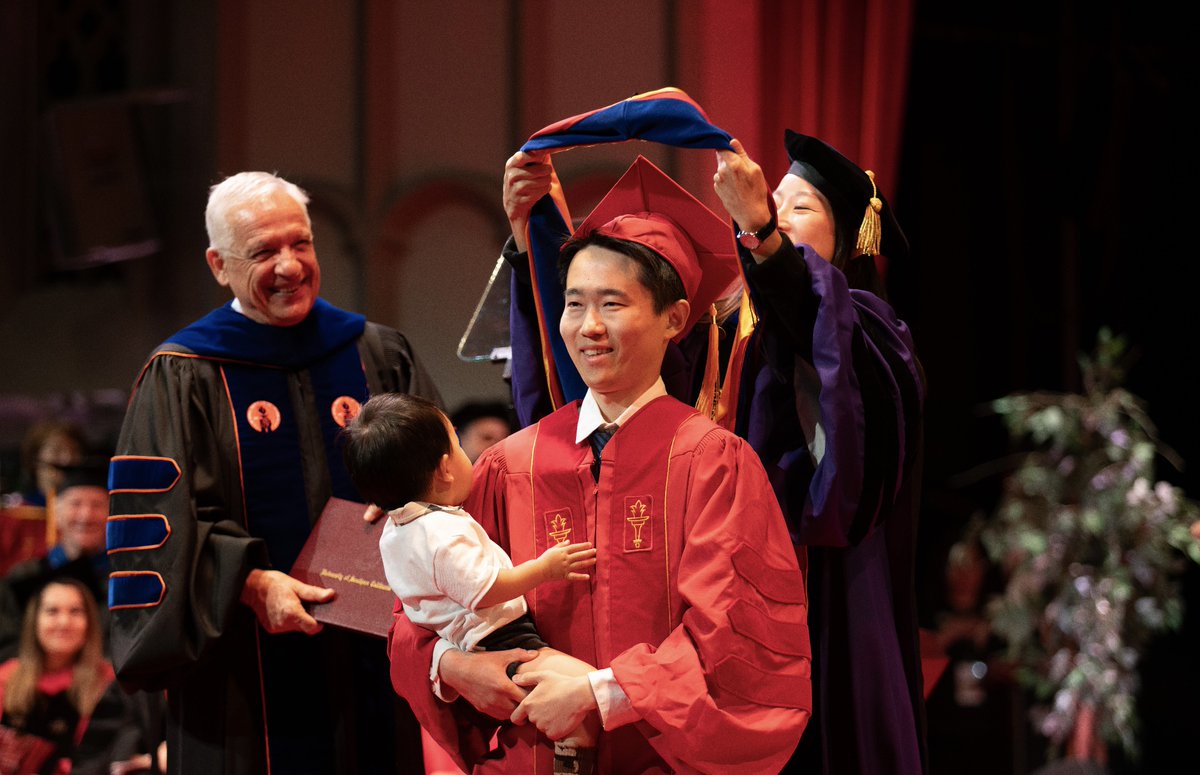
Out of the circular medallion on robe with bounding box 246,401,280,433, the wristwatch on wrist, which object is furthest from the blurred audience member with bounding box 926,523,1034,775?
the wristwatch on wrist

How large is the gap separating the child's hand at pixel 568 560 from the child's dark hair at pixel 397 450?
0.26 m

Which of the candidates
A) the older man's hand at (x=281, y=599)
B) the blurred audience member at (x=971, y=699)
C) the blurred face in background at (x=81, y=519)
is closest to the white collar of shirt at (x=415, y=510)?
the older man's hand at (x=281, y=599)

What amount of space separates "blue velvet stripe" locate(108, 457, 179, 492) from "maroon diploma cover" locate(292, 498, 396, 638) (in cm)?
37

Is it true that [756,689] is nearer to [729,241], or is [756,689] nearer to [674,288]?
[674,288]

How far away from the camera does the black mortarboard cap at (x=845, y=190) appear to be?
2730 millimetres

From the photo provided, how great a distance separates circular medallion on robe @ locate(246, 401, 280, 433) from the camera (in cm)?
324

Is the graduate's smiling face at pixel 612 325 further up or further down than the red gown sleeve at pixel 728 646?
further up

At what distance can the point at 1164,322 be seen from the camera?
711cm

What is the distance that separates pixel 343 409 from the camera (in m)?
3.33

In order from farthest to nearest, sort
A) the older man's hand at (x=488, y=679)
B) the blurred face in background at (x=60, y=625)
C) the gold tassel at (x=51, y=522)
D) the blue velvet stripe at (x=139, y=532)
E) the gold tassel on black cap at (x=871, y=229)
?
the gold tassel at (x=51, y=522) → the blurred face in background at (x=60, y=625) → the blue velvet stripe at (x=139, y=532) → the gold tassel on black cap at (x=871, y=229) → the older man's hand at (x=488, y=679)

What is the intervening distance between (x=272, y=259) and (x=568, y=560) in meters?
1.45

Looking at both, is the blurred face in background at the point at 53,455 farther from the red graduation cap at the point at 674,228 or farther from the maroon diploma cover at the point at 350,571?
the red graduation cap at the point at 674,228

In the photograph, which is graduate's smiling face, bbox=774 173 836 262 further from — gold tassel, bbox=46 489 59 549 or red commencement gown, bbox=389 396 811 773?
gold tassel, bbox=46 489 59 549

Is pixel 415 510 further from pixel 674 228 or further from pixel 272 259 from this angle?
pixel 272 259
